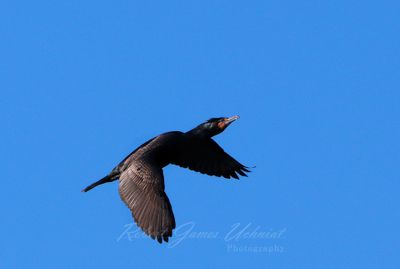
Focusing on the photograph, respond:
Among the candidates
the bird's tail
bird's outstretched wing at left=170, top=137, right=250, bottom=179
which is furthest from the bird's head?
the bird's tail

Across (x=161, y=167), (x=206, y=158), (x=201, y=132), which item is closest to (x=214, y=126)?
(x=201, y=132)

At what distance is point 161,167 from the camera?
68.2 feet

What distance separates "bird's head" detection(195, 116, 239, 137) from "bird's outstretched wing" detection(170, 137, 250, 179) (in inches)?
9.2

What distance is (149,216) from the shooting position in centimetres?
1886

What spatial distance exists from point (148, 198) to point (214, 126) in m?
3.09

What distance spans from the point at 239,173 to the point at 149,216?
4537mm

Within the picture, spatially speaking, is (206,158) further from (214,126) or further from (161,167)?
(161,167)

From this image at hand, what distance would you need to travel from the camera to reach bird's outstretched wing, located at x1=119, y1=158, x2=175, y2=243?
1869cm

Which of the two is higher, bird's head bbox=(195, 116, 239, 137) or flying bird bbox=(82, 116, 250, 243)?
bird's head bbox=(195, 116, 239, 137)

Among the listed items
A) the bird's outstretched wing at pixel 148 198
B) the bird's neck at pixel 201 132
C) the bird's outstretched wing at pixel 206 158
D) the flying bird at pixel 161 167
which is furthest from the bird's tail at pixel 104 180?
the bird's neck at pixel 201 132

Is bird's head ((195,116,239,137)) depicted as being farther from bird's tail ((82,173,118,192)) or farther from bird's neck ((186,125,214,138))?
bird's tail ((82,173,118,192))

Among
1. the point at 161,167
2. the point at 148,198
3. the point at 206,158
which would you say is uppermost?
the point at 206,158

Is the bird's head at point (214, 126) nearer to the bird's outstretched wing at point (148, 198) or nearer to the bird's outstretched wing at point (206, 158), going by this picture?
the bird's outstretched wing at point (206, 158)

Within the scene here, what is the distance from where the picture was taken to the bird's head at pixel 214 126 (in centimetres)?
2167
